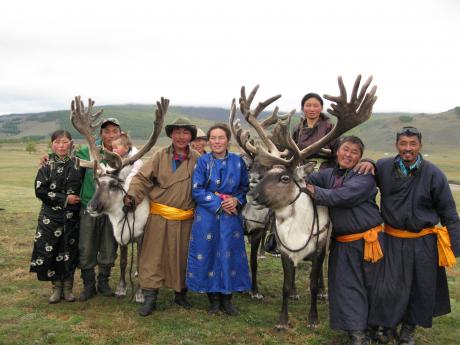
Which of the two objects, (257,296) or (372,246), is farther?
(257,296)

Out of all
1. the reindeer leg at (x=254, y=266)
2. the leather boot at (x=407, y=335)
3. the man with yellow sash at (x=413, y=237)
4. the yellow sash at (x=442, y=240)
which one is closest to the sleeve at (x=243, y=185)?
the reindeer leg at (x=254, y=266)

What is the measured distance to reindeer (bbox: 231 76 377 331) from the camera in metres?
5.42

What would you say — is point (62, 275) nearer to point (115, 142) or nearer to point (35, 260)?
point (35, 260)

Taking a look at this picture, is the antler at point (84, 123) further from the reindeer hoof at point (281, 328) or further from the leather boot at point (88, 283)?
the reindeer hoof at point (281, 328)

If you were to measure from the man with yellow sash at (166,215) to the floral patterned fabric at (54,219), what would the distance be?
916 mm

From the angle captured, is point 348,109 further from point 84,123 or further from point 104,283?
point 104,283

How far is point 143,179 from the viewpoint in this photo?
20.0 ft

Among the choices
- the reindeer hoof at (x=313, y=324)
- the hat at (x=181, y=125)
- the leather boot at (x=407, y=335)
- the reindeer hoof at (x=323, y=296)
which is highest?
the hat at (x=181, y=125)

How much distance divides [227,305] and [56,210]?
2.82 m

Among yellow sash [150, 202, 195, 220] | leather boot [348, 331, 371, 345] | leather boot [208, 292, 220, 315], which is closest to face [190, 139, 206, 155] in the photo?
yellow sash [150, 202, 195, 220]

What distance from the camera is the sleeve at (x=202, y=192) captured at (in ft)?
19.0

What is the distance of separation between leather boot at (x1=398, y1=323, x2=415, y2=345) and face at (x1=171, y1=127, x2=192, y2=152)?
3.70m

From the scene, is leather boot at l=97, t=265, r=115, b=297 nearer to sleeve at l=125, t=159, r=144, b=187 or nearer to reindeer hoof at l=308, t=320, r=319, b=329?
sleeve at l=125, t=159, r=144, b=187

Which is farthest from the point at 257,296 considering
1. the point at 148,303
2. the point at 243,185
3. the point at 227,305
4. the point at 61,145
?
the point at 61,145
